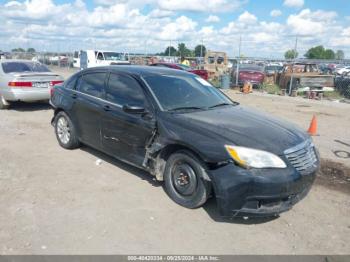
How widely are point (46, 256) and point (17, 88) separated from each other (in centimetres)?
754

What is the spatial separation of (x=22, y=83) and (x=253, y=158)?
8026 mm

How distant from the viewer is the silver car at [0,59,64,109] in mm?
9516

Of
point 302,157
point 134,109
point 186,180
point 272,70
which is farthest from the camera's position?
point 272,70

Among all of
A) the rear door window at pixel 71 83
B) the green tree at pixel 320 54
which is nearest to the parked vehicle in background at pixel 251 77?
the rear door window at pixel 71 83

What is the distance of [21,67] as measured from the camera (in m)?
10.3

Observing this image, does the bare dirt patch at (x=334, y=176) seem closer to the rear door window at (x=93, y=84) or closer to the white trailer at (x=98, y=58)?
the rear door window at (x=93, y=84)

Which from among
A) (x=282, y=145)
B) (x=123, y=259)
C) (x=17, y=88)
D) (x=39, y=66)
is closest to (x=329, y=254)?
(x=282, y=145)

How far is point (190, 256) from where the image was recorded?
321 centimetres

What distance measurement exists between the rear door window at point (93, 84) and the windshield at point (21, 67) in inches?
203

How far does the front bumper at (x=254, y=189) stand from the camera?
348 centimetres

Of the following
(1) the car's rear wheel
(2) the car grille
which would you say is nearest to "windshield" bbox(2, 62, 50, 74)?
(1) the car's rear wheel

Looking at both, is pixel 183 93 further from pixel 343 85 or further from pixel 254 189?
pixel 343 85

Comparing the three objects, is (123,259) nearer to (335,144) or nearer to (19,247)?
(19,247)

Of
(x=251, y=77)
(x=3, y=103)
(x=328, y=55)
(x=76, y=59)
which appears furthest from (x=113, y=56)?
(x=328, y=55)
